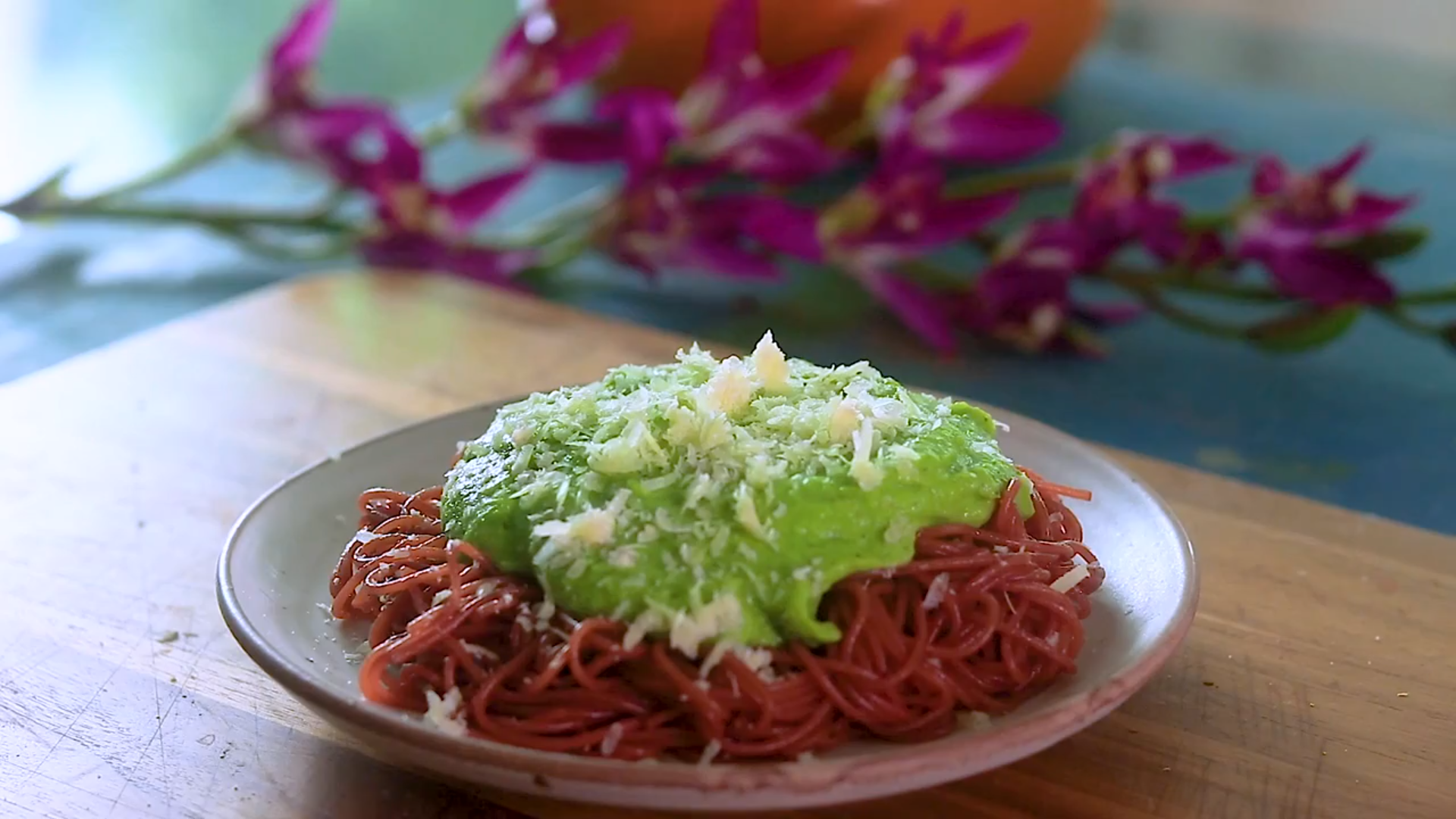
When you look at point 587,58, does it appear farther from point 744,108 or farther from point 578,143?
point 744,108

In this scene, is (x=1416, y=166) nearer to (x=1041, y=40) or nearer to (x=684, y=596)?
(x=1041, y=40)

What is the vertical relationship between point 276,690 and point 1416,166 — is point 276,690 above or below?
above

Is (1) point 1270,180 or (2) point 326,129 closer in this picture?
(1) point 1270,180

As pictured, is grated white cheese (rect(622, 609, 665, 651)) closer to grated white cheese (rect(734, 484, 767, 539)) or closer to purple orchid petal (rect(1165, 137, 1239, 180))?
grated white cheese (rect(734, 484, 767, 539))

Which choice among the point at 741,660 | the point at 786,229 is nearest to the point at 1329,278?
the point at 786,229

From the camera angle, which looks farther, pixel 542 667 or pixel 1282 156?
pixel 1282 156

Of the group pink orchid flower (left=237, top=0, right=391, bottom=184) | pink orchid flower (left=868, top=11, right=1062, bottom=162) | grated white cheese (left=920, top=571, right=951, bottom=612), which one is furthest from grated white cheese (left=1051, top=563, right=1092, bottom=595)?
pink orchid flower (left=237, top=0, right=391, bottom=184)

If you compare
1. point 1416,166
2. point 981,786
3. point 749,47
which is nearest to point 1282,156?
point 1416,166
